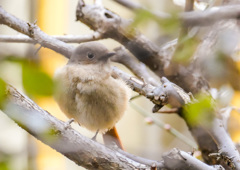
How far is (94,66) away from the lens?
1.07 m

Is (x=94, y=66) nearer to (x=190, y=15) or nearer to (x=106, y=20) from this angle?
(x=106, y=20)

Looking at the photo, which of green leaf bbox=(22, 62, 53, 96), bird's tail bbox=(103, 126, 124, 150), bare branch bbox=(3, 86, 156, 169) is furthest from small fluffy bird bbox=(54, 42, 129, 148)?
green leaf bbox=(22, 62, 53, 96)

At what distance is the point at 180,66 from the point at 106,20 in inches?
11.0

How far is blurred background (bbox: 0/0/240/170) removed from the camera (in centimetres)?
25

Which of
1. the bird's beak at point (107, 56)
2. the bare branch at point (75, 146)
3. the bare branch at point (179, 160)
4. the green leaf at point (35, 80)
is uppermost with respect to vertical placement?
the bird's beak at point (107, 56)

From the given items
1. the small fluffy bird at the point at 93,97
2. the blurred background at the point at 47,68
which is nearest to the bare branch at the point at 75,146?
the blurred background at the point at 47,68

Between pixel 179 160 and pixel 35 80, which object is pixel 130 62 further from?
pixel 35 80

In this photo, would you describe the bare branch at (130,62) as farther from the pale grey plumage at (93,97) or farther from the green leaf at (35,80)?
the green leaf at (35,80)

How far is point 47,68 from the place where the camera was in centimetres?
27

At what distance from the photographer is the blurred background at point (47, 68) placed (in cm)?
25

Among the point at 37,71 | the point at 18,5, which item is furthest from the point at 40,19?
the point at 37,71

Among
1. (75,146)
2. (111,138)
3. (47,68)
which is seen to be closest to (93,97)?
(111,138)

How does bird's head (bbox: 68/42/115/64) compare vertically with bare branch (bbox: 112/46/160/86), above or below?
below

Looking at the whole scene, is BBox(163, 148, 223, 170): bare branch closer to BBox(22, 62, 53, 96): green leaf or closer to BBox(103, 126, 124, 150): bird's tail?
BBox(103, 126, 124, 150): bird's tail
